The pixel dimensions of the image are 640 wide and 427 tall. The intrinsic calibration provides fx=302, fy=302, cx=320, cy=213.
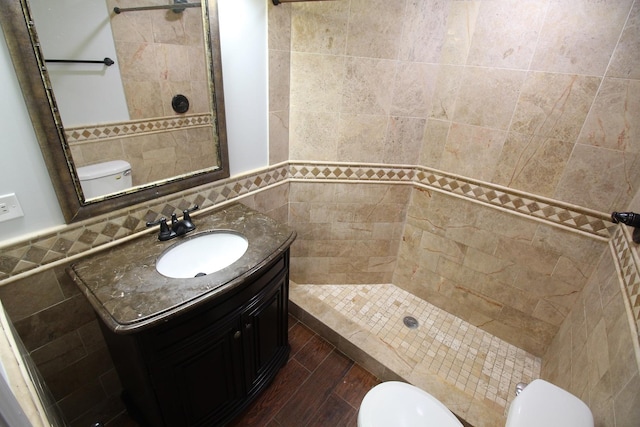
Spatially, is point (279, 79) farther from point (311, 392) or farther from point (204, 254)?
point (311, 392)

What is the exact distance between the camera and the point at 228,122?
5.13ft

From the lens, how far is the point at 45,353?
1.19 metres

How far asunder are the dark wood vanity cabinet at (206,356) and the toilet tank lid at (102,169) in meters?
0.60

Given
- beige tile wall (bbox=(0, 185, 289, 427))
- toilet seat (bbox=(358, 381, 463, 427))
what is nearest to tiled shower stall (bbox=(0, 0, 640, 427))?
beige tile wall (bbox=(0, 185, 289, 427))

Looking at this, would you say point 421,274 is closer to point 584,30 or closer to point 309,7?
point 584,30

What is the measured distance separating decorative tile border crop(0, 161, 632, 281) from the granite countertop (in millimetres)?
89

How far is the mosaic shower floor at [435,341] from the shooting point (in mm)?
1752

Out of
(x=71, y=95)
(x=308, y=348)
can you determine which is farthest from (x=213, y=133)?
(x=308, y=348)

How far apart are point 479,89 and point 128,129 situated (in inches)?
69.5

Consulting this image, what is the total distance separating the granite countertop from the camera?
97 centimetres

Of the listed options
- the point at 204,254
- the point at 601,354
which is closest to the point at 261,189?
the point at 204,254

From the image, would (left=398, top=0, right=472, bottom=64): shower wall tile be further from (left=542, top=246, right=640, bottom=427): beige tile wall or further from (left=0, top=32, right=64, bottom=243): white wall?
(left=0, top=32, right=64, bottom=243): white wall

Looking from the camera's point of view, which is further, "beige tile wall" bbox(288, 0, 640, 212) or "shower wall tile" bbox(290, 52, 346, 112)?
"shower wall tile" bbox(290, 52, 346, 112)

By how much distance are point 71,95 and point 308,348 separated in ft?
5.67
